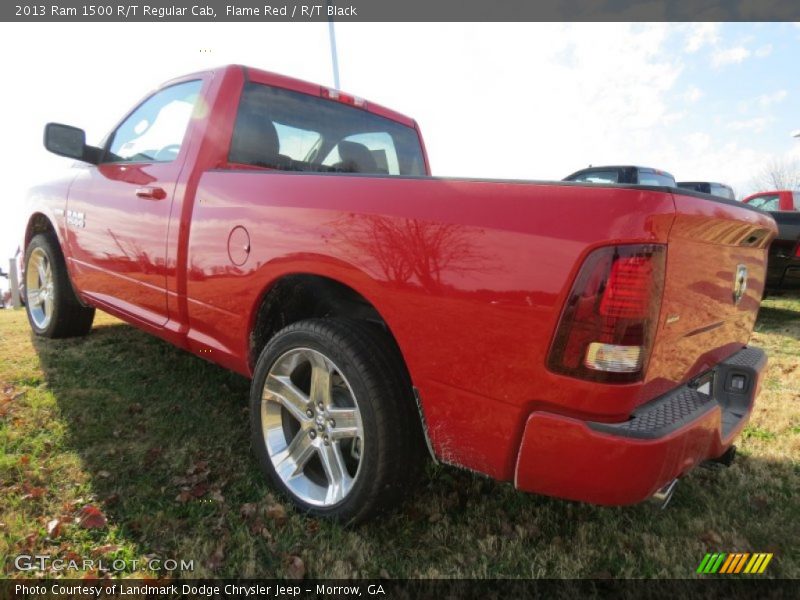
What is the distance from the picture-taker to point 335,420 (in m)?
2.14

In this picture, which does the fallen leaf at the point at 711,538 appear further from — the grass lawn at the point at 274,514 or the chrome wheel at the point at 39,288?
the chrome wheel at the point at 39,288

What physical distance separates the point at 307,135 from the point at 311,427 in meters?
1.71

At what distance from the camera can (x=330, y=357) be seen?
6.63ft

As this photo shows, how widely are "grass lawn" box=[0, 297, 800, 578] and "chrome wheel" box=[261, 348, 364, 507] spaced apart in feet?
0.49

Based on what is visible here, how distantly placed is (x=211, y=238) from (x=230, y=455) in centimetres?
113

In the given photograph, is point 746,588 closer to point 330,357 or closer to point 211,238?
point 330,357

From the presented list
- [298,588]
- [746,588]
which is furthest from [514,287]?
[746,588]

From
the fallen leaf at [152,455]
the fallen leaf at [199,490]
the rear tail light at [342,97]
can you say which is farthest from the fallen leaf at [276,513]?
the rear tail light at [342,97]

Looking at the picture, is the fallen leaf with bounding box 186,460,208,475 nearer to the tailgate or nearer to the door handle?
the door handle

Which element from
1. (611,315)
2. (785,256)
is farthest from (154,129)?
(785,256)

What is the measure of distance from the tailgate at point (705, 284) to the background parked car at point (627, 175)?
23.3 ft

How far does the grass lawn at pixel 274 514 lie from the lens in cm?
200

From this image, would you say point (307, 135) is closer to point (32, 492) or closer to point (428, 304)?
point (428, 304)

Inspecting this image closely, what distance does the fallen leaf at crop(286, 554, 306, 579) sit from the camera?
1.92m
